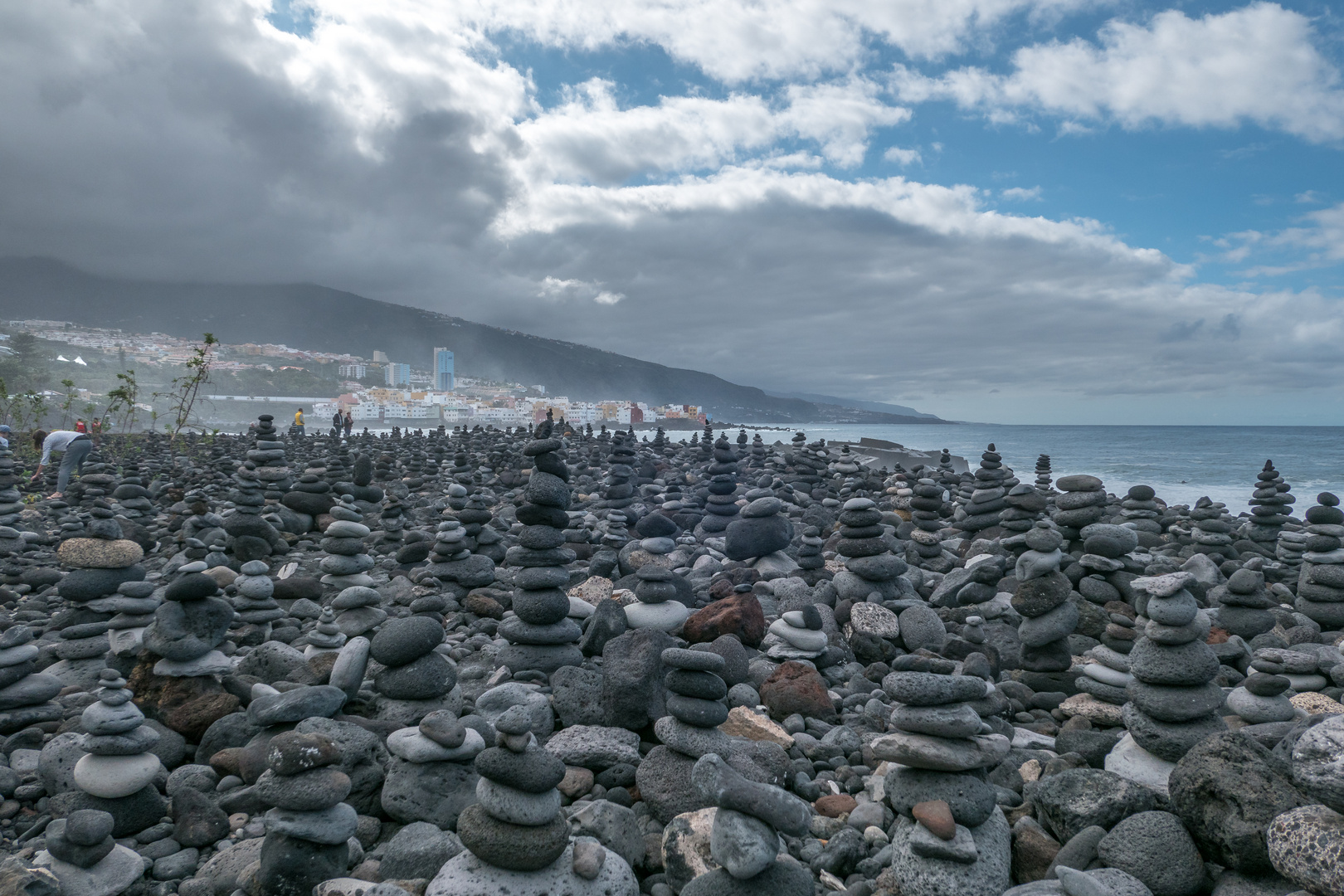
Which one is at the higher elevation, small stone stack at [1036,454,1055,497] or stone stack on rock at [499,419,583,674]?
small stone stack at [1036,454,1055,497]

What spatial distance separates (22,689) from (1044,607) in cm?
927

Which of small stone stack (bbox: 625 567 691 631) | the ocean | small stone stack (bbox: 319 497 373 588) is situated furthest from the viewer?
the ocean

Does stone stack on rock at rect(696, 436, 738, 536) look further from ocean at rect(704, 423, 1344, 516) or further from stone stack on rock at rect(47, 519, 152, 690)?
ocean at rect(704, 423, 1344, 516)

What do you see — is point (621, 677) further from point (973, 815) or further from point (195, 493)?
point (195, 493)

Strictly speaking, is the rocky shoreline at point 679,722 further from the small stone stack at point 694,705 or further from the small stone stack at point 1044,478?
the small stone stack at point 1044,478

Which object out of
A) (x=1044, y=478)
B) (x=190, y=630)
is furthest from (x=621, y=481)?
(x=1044, y=478)

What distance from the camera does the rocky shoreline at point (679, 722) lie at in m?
3.63

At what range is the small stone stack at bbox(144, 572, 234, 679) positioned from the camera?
574 centimetres

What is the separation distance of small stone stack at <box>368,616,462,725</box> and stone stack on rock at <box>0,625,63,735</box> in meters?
2.65

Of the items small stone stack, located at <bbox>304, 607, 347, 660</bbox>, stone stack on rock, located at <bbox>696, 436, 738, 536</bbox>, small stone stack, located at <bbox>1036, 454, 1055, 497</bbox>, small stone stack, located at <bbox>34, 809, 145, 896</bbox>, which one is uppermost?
small stone stack, located at <bbox>1036, 454, 1055, 497</bbox>

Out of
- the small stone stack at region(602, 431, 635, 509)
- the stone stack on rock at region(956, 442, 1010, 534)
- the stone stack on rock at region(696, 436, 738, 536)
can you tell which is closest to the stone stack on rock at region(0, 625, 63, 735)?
the stone stack on rock at region(696, 436, 738, 536)

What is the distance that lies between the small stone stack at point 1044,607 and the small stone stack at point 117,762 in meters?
7.50

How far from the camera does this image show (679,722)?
195 inches

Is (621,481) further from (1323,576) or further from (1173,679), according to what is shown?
(1173,679)
